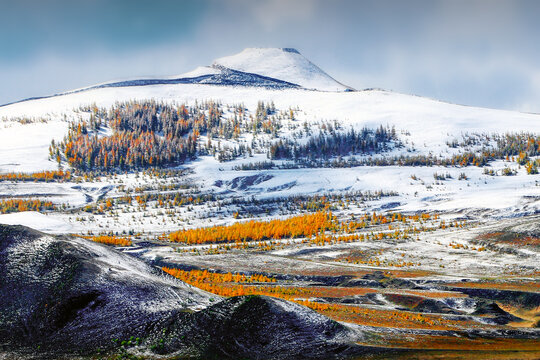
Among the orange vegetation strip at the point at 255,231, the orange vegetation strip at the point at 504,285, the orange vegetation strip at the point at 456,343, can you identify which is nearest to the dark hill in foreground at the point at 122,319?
the orange vegetation strip at the point at 456,343

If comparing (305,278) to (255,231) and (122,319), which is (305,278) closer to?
(122,319)

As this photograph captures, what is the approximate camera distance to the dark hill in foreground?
1869 cm

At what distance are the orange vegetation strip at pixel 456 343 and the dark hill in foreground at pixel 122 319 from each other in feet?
10.5

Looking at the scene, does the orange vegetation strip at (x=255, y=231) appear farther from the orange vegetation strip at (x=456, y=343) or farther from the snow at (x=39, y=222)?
the orange vegetation strip at (x=456, y=343)

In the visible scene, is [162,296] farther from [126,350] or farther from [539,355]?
[539,355]

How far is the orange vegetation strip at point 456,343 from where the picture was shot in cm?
2061

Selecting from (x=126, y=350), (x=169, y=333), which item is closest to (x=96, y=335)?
(x=126, y=350)

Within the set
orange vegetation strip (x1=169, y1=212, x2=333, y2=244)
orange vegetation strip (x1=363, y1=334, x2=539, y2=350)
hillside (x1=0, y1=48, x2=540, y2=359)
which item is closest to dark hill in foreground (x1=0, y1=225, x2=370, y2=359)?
hillside (x1=0, y1=48, x2=540, y2=359)

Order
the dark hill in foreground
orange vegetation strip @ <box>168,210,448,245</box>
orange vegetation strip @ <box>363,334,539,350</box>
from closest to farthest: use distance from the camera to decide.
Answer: the dark hill in foreground → orange vegetation strip @ <box>363,334,539,350</box> → orange vegetation strip @ <box>168,210,448,245</box>

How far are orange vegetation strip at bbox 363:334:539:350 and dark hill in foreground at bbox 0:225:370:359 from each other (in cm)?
320

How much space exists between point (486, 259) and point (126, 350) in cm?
10038

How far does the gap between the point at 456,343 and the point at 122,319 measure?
56.7 feet

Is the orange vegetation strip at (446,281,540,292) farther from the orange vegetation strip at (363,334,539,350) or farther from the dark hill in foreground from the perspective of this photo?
the dark hill in foreground

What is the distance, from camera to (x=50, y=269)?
21.7 metres
